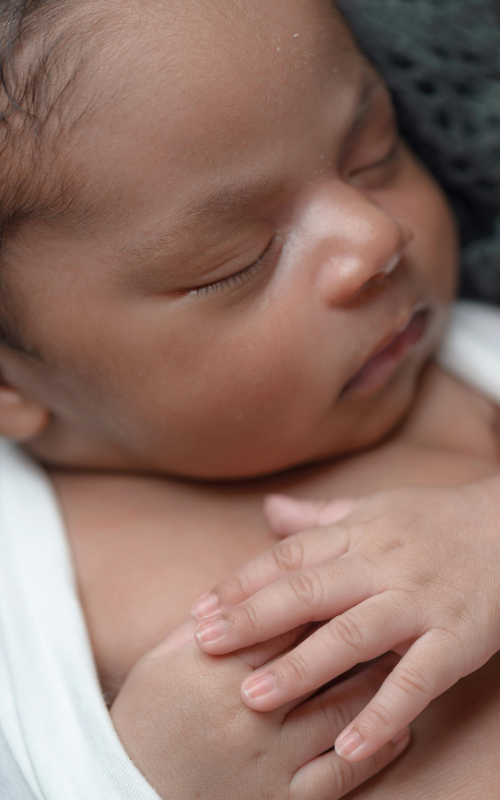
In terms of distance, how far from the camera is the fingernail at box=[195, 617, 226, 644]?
77 cm

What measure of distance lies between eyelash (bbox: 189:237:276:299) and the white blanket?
1.46 ft

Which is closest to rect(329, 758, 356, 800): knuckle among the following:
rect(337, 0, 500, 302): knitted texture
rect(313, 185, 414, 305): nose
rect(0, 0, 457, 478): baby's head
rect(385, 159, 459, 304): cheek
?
rect(0, 0, 457, 478): baby's head

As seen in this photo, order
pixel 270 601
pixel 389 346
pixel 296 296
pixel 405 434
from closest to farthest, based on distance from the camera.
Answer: pixel 270 601, pixel 296 296, pixel 389 346, pixel 405 434

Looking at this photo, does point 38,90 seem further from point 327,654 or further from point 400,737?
point 400,737

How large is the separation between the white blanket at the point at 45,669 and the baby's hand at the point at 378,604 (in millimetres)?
208

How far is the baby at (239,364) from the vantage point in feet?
2.64

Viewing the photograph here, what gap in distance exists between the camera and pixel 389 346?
1.06 meters

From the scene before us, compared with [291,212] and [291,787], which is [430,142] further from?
[291,787]

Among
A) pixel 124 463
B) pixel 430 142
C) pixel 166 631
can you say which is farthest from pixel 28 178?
pixel 430 142

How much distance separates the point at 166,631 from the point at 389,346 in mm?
502

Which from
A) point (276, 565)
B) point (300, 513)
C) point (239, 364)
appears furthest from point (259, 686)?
point (239, 364)

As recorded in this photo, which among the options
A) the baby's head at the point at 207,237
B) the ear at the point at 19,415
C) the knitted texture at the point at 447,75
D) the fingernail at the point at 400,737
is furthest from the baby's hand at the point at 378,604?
the knitted texture at the point at 447,75

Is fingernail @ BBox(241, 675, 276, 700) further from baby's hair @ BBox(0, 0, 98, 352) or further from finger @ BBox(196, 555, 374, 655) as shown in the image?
baby's hair @ BBox(0, 0, 98, 352)

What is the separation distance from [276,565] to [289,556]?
0.06ft
